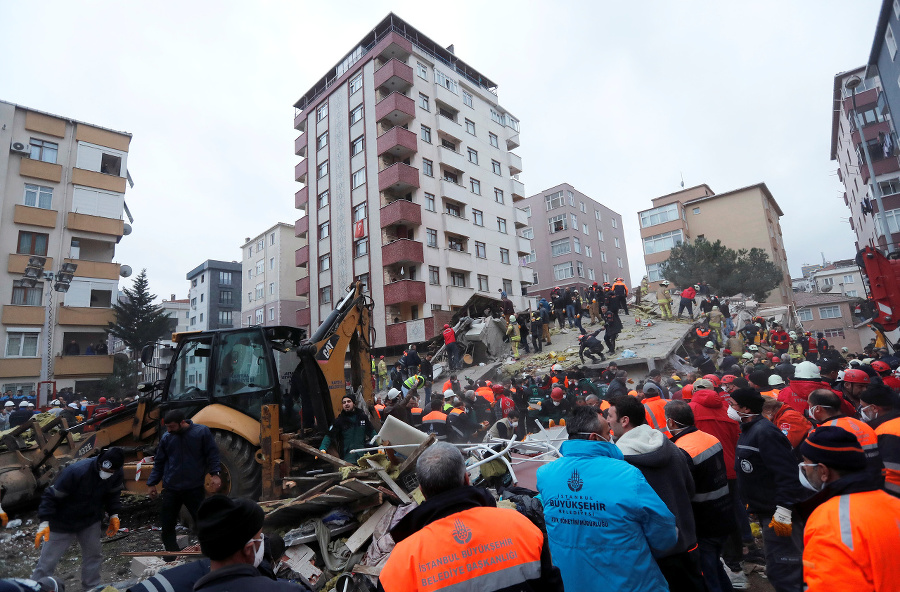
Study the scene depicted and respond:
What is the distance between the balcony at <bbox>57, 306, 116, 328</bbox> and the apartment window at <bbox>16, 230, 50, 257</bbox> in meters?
3.45

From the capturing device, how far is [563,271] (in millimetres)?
46531

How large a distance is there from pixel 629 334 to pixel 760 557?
553 inches

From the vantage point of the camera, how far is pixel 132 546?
612 cm

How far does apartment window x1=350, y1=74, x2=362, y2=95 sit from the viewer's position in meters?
31.8

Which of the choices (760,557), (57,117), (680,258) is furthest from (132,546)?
(680,258)

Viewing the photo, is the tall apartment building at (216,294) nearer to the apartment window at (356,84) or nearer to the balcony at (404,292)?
the apartment window at (356,84)

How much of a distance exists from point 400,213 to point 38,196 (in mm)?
20753

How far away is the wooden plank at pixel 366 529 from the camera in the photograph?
15.1 feet

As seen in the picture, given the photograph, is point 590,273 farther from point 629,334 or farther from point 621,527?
point 621,527

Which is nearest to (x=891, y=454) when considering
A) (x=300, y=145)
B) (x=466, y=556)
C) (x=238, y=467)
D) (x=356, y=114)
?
(x=466, y=556)

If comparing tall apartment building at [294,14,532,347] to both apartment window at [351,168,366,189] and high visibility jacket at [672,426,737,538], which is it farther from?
high visibility jacket at [672,426,737,538]

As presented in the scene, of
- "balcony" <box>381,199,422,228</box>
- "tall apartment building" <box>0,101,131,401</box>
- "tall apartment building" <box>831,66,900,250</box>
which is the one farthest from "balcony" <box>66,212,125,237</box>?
"tall apartment building" <box>831,66,900,250</box>

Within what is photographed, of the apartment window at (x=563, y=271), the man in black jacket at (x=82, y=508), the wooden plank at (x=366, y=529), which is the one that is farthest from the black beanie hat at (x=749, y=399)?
the apartment window at (x=563, y=271)

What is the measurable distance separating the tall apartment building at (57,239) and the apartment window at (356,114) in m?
15.2
